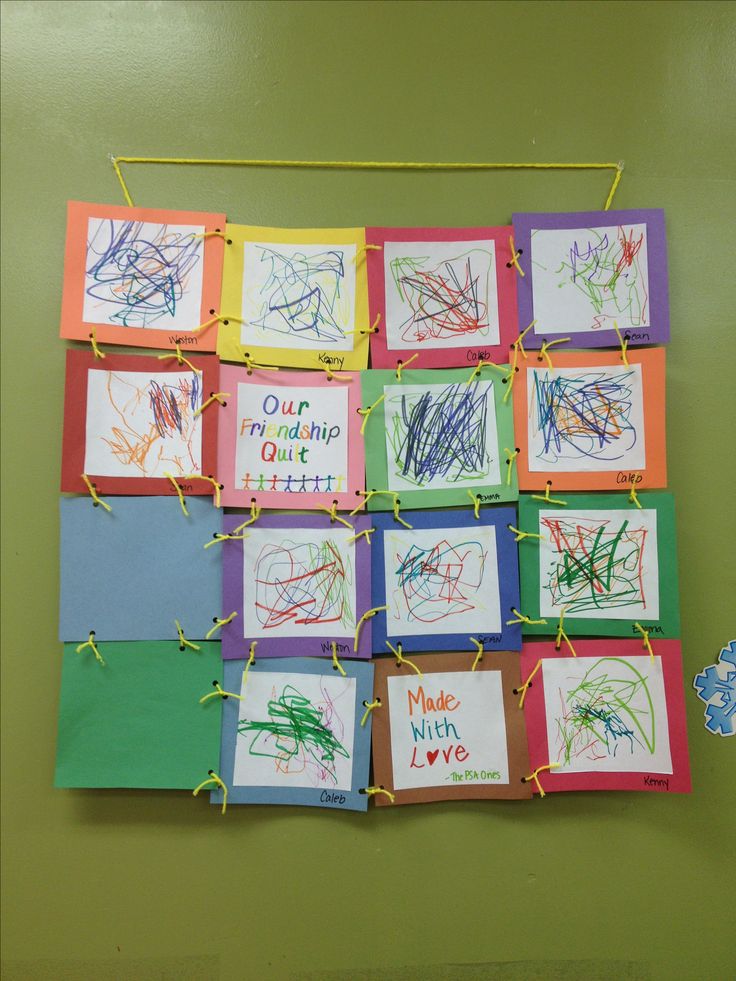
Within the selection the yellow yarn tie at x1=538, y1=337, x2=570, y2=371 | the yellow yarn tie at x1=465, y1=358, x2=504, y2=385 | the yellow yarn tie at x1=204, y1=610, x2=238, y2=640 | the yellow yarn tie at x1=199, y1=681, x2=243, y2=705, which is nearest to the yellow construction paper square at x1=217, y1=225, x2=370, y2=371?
the yellow yarn tie at x1=465, y1=358, x2=504, y2=385

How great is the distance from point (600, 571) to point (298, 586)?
17.1 inches

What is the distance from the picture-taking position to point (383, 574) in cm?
95

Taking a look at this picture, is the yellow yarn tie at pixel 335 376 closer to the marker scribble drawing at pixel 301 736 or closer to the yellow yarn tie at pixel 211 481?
the yellow yarn tie at pixel 211 481

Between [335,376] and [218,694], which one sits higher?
[335,376]

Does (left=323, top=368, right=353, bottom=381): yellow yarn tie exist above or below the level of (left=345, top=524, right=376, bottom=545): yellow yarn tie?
above

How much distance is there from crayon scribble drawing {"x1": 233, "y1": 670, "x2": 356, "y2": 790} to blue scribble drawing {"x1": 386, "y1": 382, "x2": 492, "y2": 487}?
32cm

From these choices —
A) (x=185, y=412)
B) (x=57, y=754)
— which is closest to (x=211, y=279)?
(x=185, y=412)

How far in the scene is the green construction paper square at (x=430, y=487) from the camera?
3.13ft

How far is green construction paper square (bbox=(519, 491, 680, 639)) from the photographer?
95cm

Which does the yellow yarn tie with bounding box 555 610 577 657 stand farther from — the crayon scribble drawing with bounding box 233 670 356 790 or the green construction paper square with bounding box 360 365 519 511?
the crayon scribble drawing with bounding box 233 670 356 790

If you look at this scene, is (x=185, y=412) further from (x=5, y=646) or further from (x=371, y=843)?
(x=371, y=843)

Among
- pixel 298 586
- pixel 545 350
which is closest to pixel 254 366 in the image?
pixel 298 586

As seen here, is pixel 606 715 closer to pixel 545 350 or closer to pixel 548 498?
pixel 548 498

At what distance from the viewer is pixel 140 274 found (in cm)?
95
